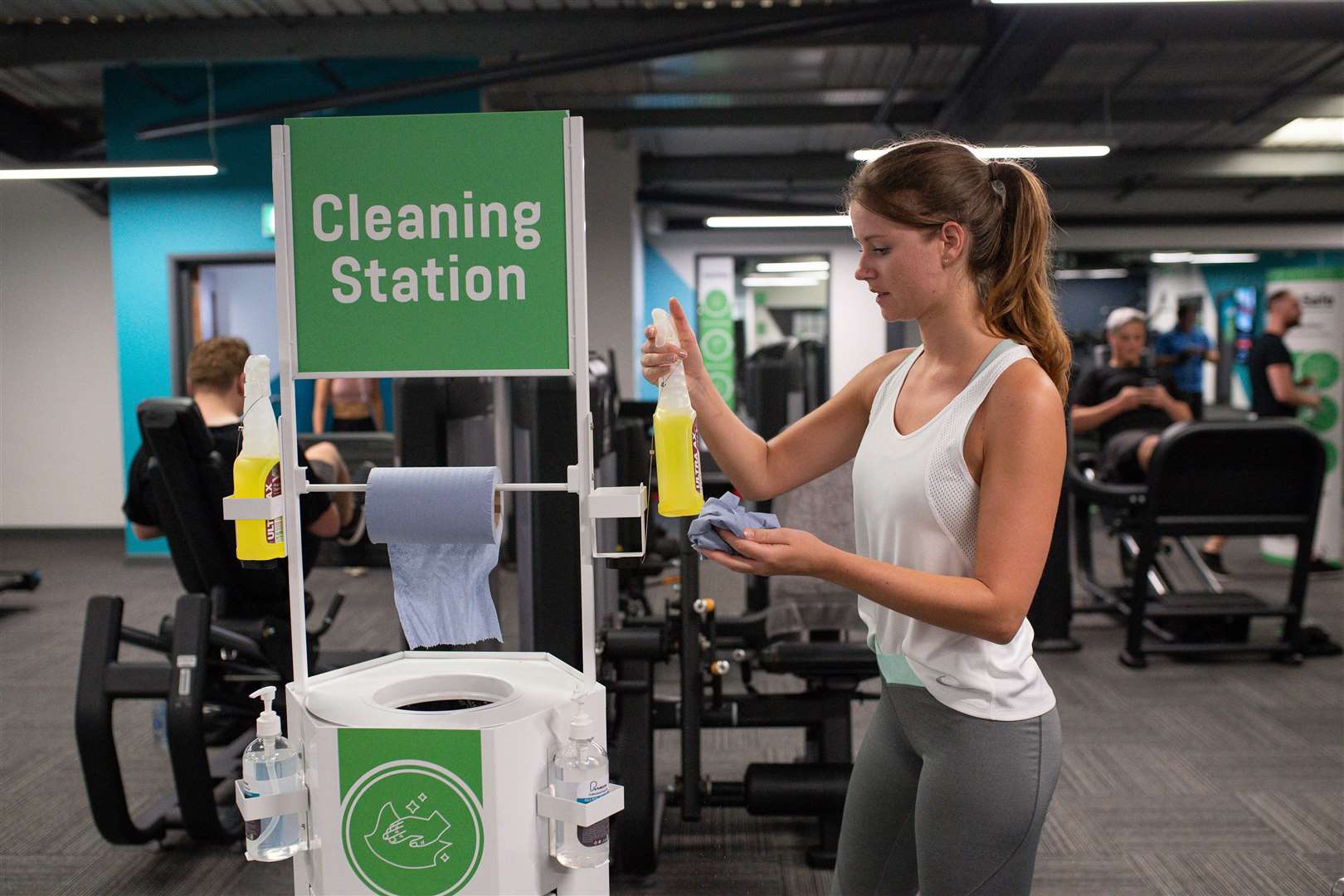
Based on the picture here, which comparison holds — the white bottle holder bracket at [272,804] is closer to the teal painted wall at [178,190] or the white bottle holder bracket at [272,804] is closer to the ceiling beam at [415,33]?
the ceiling beam at [415,33]

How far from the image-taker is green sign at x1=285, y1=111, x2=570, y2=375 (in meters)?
1.26

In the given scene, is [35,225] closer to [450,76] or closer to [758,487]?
[450,76]

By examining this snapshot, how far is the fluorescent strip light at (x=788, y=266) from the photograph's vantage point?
12.7 m

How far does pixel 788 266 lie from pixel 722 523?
13.0 m

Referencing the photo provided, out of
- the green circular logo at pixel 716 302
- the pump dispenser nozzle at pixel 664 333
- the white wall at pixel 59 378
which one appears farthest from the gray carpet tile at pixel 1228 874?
the green circular logo at pixel 716 302

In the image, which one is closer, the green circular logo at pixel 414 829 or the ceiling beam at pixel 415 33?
the green circular logo at pixel 414 829

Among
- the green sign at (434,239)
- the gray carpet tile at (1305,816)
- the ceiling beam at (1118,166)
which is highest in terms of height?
the ceiling beam at (1118,166)

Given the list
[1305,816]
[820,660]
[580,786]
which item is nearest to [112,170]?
[820,660]

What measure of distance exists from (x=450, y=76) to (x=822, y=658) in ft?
15.1

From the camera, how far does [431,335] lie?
128 centimetres

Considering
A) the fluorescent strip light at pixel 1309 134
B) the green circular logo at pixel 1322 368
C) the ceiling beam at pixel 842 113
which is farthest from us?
the fluorescent strip light at pixel 1309 134

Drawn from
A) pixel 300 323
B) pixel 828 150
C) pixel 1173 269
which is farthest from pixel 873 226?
pixel 1173 269

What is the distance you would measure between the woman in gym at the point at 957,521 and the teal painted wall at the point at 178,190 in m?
5.88

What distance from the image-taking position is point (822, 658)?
2.57 metres
